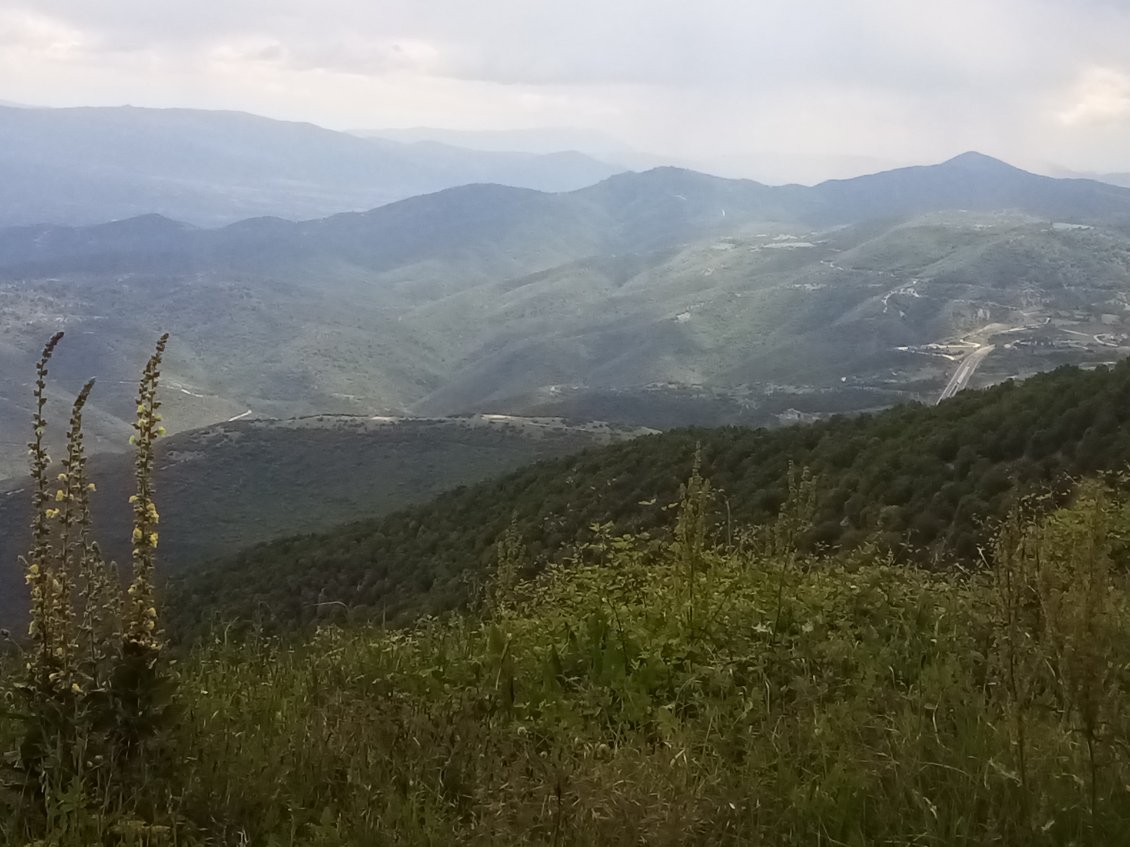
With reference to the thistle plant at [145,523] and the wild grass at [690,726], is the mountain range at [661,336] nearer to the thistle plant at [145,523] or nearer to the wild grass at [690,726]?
the wild grass at [690,726]

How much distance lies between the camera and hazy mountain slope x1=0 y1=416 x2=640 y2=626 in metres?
42.2

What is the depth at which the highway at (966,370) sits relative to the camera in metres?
72.2

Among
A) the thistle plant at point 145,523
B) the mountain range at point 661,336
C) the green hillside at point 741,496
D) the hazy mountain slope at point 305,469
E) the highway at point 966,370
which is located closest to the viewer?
the thistle plant at point 145,523

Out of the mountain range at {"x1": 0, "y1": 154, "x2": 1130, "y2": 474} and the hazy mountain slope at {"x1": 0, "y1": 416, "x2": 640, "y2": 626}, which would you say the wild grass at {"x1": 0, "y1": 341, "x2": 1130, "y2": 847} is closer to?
the hazy mountain slope at {"x1": 0, "y1": 416, "x2": 640, "y2": 626}

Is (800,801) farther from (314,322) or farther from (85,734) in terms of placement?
(314,322)

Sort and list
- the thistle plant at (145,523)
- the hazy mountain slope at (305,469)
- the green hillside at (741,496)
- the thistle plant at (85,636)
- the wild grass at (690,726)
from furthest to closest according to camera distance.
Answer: the hazy mountain slope at (305,469) → the green hillside at (741,496) → the thistle plant at (145,523) → the thistle plant at (85,636) → the wild grass at (690,726)

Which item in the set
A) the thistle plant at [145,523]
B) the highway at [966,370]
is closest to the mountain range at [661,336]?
the highway at [966,370]

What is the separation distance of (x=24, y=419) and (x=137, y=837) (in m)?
121

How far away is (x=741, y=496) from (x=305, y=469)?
124 ft

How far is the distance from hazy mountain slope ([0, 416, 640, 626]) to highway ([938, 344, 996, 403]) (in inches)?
1283

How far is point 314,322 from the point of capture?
178m

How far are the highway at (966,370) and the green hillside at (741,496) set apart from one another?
5063 cm

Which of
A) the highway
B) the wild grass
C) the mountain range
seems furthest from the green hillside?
the highway

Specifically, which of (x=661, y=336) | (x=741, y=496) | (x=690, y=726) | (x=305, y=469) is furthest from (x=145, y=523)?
(x=661, y=336)
